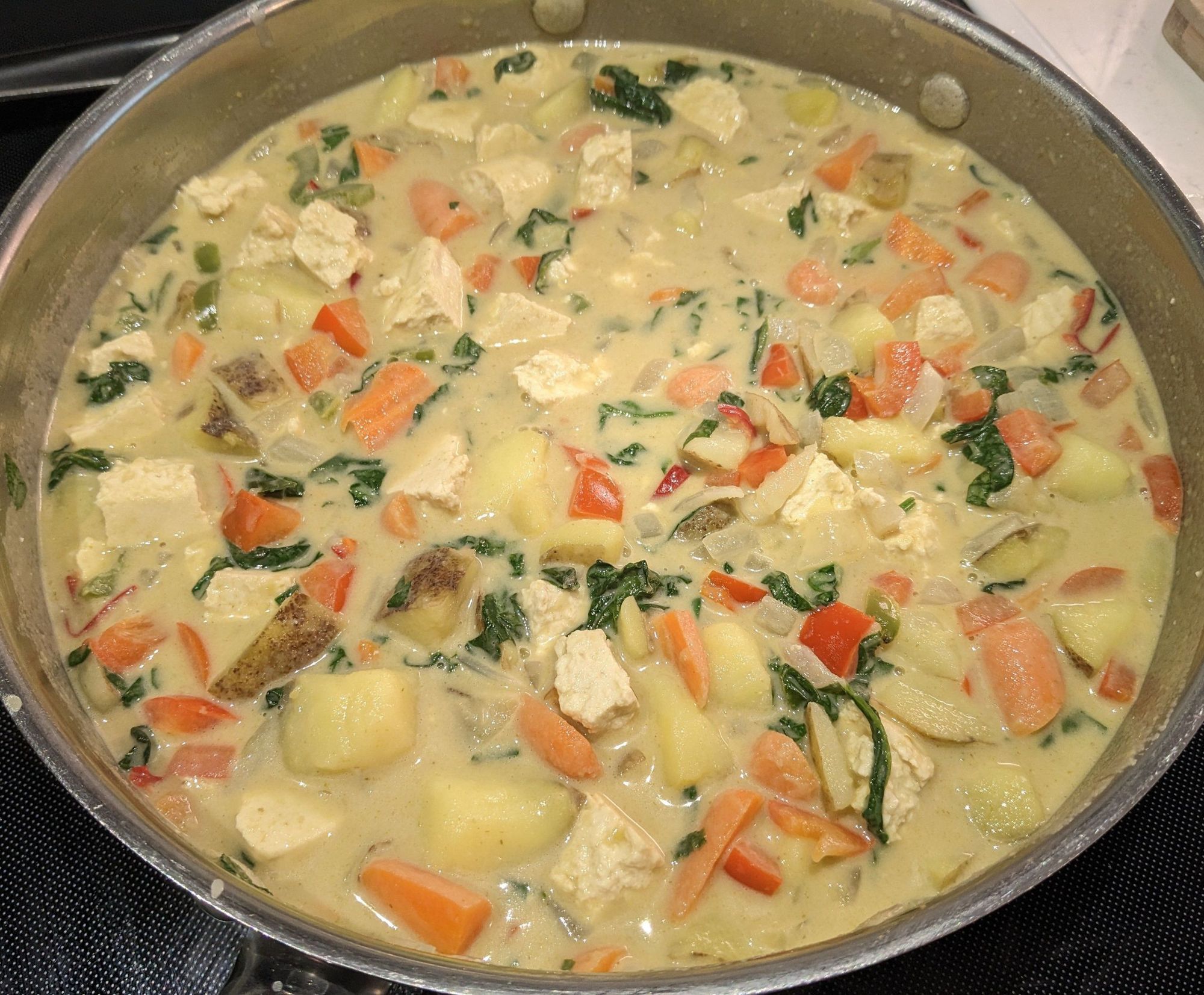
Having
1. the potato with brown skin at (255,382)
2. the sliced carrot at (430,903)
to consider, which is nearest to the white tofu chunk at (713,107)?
the potato with brown skin at (255,382)

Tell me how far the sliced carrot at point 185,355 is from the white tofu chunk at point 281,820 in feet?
4.59

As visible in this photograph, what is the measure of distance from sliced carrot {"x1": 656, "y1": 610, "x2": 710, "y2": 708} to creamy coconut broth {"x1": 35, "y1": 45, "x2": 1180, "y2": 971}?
16mm

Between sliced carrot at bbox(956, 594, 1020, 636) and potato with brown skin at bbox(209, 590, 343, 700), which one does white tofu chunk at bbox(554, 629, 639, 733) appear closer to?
potato with brown skin at bbox(209, 590, 343, 700)

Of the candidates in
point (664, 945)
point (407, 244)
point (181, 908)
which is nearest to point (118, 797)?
point (181, 908)

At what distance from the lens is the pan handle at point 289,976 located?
84.3 inches

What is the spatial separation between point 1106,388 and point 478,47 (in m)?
2.66

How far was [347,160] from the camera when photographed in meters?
3.70

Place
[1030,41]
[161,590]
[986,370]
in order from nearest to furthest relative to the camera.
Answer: [161,590], [986,370], [1030,41]

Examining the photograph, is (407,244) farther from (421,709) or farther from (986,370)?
(986,370)

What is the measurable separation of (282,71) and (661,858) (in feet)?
9.98

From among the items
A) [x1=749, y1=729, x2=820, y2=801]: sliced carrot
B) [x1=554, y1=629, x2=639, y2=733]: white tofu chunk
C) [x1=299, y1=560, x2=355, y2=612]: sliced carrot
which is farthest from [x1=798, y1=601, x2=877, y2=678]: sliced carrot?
[x1=299, y1=560, x2=355, y2=612]: sliced carrot

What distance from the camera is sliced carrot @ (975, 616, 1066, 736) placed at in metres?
2.54

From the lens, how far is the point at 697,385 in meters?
3.11

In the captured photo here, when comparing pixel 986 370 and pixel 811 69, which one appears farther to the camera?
pixel 811 69
